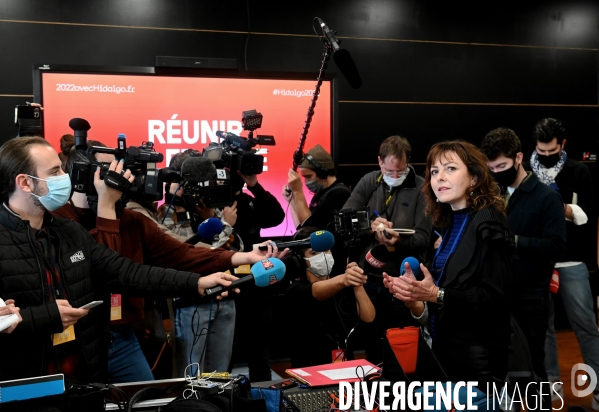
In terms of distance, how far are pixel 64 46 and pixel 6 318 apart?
130 inches

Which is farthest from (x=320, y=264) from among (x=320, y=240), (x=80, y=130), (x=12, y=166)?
(x=12, y=166)

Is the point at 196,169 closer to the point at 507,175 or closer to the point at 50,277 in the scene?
the point at 50,277

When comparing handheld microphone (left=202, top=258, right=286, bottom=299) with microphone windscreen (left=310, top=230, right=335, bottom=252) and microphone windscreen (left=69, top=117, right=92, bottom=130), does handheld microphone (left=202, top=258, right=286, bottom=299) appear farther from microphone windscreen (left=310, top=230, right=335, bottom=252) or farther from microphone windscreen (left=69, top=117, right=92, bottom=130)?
microphone windscreen (left=69, top=117, right=92, bottom=130)

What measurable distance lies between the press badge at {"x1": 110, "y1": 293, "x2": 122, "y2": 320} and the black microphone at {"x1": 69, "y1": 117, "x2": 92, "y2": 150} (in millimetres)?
628

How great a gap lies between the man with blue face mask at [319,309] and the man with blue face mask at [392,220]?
30 centimetres

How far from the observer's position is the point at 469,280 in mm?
2309

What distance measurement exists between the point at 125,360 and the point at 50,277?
0.60 metres

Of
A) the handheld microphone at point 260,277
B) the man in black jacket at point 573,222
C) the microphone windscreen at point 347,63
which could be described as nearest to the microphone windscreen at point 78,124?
the handheld microphone at point 260,277

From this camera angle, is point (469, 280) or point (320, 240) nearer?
point (469, 280)

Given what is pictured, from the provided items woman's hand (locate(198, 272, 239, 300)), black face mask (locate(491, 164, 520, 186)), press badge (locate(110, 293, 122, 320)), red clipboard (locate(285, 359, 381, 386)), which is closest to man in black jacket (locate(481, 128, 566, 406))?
black face mask (locate(491, 164, 520, 186))

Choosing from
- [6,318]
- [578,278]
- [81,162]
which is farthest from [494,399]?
[578,278]

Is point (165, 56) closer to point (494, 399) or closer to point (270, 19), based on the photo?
point (270, 19)

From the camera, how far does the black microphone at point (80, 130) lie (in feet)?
8.95

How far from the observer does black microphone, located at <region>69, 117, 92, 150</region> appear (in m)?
2.73
